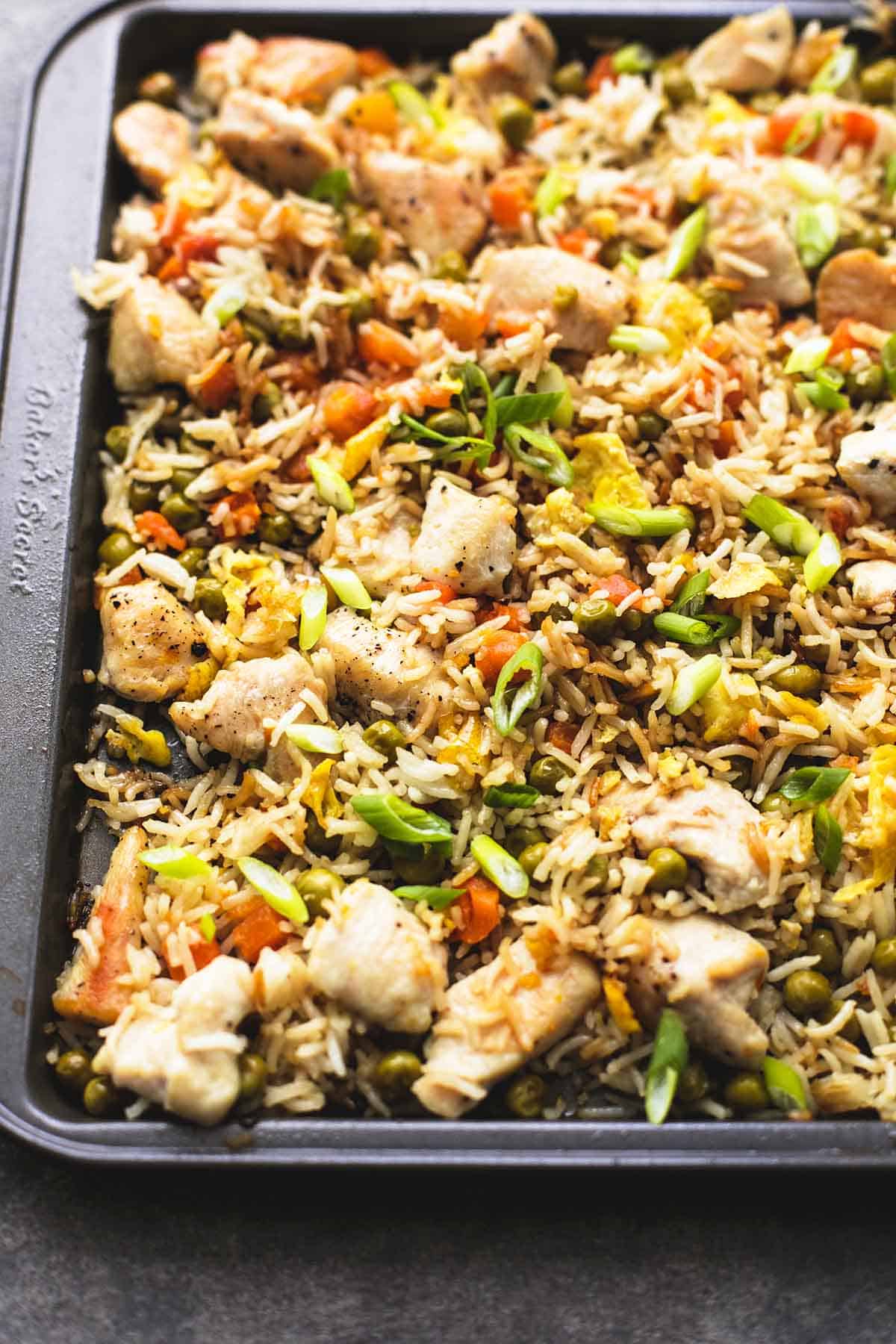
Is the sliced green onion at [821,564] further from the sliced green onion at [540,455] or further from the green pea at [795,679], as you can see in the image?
the sliced green onion at [540,455]

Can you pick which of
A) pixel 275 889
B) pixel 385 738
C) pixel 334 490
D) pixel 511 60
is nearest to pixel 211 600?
pixel 334 490

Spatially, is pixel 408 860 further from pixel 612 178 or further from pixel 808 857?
pixel 612 178

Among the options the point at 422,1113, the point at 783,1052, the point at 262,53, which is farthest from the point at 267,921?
the point at 262,53

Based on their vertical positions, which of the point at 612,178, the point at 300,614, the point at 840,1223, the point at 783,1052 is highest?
the point at 612,178

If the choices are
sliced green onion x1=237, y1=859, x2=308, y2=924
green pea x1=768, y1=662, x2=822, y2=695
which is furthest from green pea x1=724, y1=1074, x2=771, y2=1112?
sliced green onion x1=237, y1=859, x2=308, y2=924

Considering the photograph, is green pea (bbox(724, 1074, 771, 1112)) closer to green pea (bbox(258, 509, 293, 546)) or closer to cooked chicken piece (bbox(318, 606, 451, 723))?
cooked chicken piece (bbox(318, 606, 451, 723))

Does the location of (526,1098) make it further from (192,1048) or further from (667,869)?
(192,1048)
